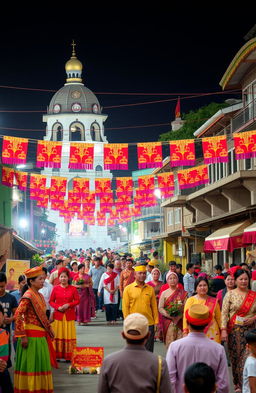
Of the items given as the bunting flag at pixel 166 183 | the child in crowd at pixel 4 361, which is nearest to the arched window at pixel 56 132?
the bunting flag at pixel 166 183

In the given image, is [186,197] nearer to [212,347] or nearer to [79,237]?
[212,347]

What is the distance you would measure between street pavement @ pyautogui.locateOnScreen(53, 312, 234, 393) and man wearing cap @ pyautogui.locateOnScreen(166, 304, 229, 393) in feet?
13.9

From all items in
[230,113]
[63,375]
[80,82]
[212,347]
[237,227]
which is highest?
[80,82]

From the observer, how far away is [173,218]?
5153 centimetres

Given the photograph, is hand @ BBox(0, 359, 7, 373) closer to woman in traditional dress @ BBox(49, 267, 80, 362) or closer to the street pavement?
the street pavement

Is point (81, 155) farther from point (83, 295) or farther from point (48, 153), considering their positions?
point (83, 295)

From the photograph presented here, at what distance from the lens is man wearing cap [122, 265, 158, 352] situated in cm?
1273

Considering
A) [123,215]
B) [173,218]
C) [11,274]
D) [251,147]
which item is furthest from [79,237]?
[11,274]

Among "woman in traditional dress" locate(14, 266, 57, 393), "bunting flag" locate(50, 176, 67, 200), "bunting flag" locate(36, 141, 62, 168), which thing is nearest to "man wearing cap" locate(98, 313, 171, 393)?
"woman in traditional dress" locate(14, 266, 57, 393)

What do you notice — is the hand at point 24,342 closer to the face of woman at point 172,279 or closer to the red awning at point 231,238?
the face of woman at point 172,279

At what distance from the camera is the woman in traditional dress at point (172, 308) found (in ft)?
39.4

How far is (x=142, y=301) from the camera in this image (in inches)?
502

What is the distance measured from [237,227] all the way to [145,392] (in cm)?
2413

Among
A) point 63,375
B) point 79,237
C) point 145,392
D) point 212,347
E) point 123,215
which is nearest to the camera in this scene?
point 145,392
